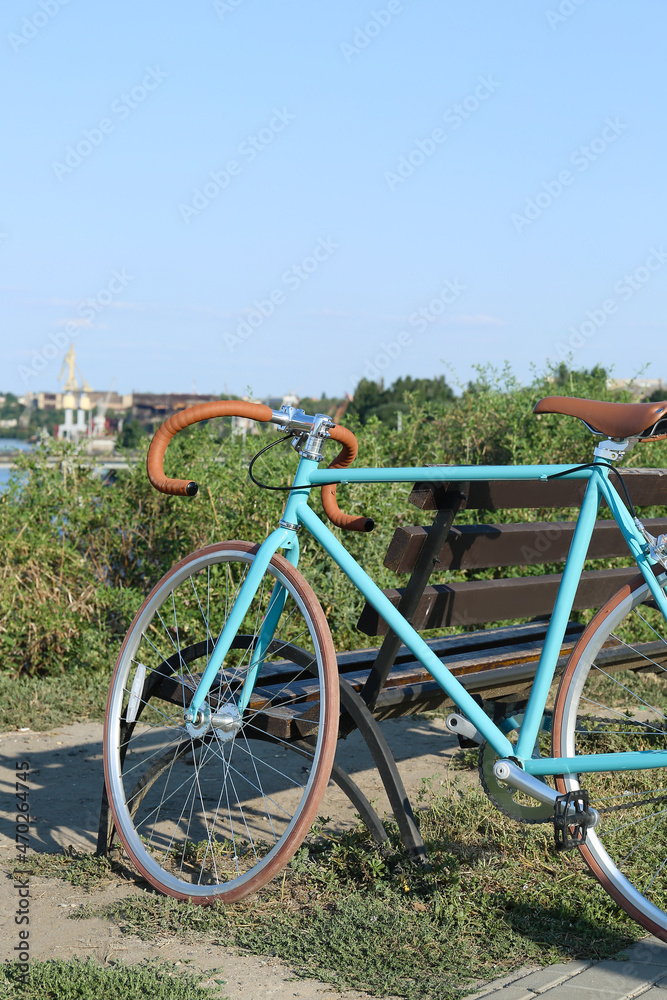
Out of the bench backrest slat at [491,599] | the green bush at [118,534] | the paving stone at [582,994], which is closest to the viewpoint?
the paving stone at [582,994]

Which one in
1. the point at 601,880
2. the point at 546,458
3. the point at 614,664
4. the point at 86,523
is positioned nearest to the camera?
the point at 601,880

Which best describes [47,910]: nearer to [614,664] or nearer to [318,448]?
[318,448]

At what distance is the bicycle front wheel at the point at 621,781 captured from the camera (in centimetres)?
257

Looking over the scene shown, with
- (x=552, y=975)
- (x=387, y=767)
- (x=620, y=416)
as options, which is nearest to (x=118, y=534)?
(x=387, y=767)

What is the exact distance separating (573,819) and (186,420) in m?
1.52

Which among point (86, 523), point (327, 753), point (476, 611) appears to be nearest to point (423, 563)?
point (476, 611)

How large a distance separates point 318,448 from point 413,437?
4.92m

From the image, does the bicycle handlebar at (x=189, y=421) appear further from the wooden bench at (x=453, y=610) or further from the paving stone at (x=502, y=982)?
the paving stone at (x=502, y=982)

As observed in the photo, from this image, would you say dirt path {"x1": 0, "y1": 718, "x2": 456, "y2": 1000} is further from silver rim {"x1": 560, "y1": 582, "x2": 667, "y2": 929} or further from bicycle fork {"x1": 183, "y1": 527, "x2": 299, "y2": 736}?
silver rim {"x1": 560, "y1": 582, "x2": 667, "y2": 929}

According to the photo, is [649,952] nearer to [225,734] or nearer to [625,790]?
[625,790]

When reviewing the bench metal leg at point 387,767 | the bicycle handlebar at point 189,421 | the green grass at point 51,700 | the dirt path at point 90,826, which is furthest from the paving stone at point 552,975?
the green grass at point 51,700

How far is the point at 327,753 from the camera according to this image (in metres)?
2.67

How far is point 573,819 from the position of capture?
253cm

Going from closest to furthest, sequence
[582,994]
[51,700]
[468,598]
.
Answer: [582,994] < [468,598] < [51,700]
